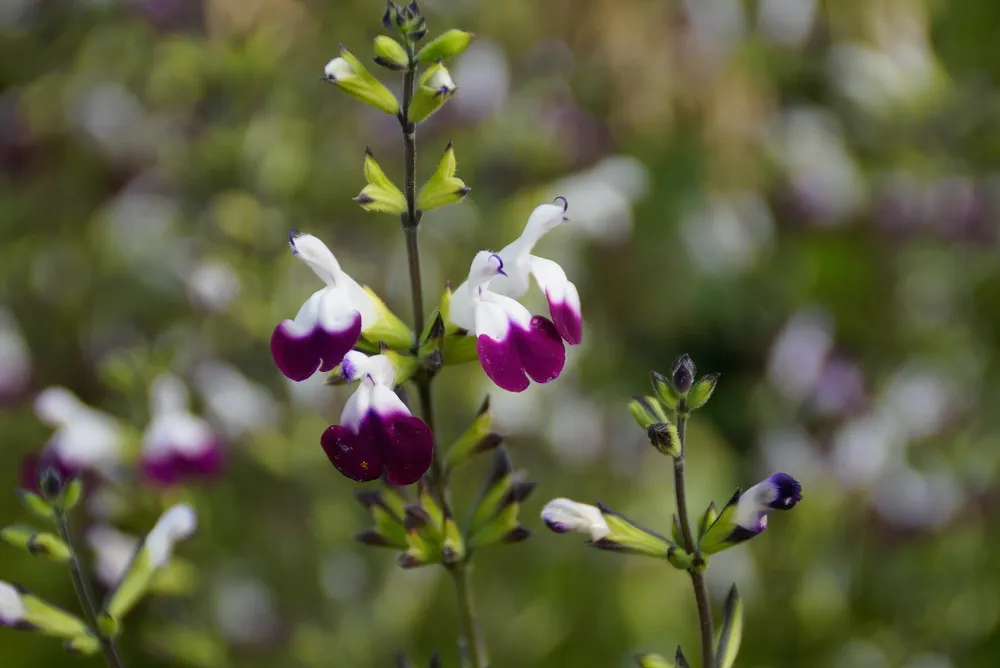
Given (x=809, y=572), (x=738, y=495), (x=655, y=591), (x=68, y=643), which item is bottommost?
(x=655, y=591)

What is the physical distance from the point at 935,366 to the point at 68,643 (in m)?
2.44

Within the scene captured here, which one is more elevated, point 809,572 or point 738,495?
point 738,495

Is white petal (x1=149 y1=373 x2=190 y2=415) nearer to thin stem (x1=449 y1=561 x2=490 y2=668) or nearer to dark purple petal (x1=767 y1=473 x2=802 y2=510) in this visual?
thin stem (x1=449 y1=561 x2=490 y2=668)

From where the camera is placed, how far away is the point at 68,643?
0.94 meters

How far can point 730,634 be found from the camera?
0.86 m

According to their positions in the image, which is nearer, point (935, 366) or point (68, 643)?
point (68, 643)

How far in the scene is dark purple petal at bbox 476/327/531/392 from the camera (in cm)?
81

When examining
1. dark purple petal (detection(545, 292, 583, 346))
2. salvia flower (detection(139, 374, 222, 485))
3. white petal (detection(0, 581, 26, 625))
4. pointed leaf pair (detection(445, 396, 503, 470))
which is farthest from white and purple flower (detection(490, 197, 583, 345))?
salvia flower (detection(139, 374, 222, 485))

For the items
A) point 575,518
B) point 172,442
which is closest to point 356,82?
point 575,518

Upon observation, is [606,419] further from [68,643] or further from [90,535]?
[68,643]

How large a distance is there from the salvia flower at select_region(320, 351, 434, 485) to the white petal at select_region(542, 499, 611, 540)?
13 centimetres

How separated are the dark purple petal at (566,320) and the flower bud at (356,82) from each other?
0.74 feet

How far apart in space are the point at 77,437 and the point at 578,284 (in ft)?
5.85

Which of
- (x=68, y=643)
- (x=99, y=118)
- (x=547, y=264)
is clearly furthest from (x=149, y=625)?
(x=99, y=118)
